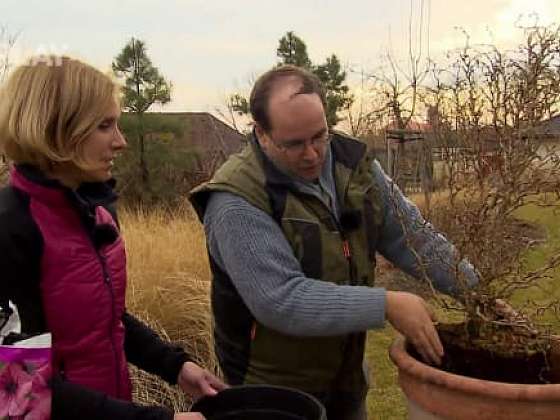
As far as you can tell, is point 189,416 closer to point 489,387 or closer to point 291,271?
point 291,271

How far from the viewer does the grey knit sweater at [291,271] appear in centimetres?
160

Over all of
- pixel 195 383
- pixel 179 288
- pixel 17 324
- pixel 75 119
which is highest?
pixel 75 119

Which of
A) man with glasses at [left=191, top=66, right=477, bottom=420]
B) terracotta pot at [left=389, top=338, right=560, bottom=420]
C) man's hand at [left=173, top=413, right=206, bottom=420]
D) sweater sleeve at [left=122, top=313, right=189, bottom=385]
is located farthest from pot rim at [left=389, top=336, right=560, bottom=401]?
sweater sleeve at [left=122, top=313, right=189, bottom=385]

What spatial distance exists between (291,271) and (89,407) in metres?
0.52

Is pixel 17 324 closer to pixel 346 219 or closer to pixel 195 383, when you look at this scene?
pixel 195 383

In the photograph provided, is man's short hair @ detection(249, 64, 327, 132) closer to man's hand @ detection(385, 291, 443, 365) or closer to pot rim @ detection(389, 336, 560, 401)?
man's hand @ detection(385, 291, 443, 365)

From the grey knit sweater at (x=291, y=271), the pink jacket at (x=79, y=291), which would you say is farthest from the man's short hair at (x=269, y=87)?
the pink jacket at (x=79, y=291)

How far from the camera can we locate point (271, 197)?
179 centimetres

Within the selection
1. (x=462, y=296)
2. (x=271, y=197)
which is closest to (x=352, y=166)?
(x=271, y=197)

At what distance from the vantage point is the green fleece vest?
1792mm

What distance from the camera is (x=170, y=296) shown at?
4348 mm

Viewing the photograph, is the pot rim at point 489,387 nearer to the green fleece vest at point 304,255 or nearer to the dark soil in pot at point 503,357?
the dark soil in pot at point 503,357

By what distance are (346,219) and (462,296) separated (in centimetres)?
33

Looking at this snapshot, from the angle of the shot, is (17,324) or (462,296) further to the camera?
(462,296)
